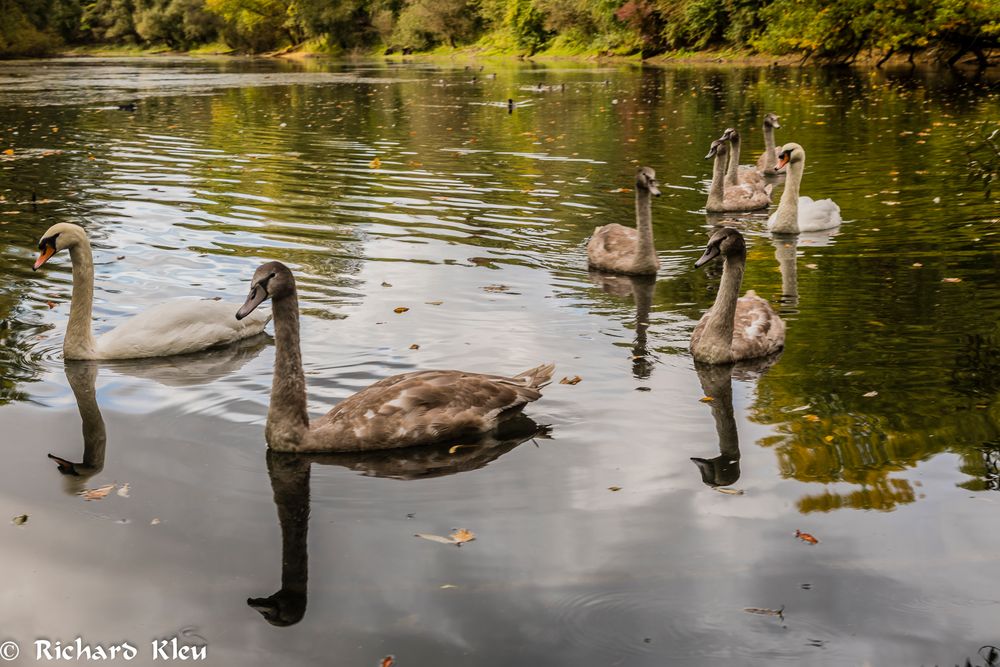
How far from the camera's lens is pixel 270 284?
6.95 meters

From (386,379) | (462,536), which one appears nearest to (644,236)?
(386,379)

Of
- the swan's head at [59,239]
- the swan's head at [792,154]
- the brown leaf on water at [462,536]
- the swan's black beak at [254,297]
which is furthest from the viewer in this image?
the swan's head at [792,154]

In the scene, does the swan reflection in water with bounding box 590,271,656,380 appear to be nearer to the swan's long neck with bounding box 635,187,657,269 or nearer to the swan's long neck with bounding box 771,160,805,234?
the swan's long neck with bounding box 635,187,657,269

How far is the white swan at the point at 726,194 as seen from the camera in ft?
49.0

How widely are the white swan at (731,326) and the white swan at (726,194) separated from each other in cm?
635

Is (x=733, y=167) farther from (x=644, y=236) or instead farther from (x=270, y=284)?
(x=270, y=284)

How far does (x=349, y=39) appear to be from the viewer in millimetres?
99562

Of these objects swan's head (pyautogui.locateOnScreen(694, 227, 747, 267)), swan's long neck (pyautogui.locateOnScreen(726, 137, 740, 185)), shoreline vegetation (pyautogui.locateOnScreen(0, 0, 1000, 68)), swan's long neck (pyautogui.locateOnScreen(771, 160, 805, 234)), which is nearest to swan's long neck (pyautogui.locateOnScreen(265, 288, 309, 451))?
swan's head (pyautogui.locateOnScreen(694, 227, 747, 267))

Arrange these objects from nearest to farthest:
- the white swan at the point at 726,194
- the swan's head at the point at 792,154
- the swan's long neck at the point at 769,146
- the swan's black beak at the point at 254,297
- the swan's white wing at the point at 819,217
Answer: the swan's black beak at the point at 254,297
the swan's white wing at the point at 819,217
the swan's head at the point at 792,154
the white swan at the point at 726,194
the swan's long neck at the point at 769,146

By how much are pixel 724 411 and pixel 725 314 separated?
120 centimetres

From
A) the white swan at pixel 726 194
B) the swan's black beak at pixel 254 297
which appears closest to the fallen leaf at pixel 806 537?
the swan's black beak at pixel 254 297

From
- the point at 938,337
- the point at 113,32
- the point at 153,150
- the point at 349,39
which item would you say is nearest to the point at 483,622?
the point at 938,337

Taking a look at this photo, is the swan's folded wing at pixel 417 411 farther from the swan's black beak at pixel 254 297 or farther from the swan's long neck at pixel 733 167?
the swan's long neck at pixel 733 167

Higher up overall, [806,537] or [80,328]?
[80,328]
